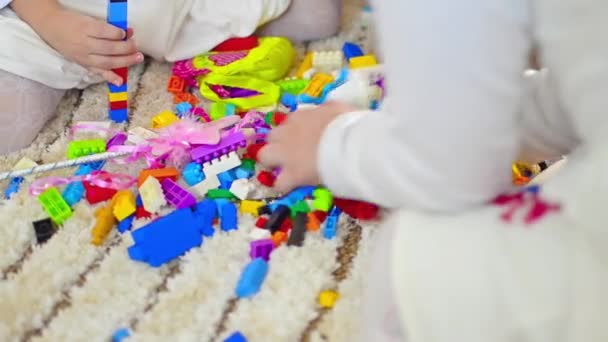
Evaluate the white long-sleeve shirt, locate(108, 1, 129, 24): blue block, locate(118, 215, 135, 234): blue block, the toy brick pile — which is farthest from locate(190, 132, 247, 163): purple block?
the white long-sleeve shirt

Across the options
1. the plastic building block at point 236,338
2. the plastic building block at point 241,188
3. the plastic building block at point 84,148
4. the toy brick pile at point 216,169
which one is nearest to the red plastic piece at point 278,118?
the toy brick pile at point 216,169

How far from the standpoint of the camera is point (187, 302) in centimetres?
72

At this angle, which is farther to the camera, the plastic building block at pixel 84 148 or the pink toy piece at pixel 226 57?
the pink toy piece at pixel 226 57

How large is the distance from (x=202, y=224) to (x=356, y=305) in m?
0.19

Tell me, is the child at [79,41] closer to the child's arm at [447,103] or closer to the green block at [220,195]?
the green block at [220,195]

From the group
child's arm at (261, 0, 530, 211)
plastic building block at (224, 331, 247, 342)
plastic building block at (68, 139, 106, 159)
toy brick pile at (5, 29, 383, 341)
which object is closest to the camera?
child's arm at (261, 0, 530, 211)

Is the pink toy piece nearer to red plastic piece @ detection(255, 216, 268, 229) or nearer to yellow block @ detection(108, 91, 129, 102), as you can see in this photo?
yellow block @ detection(108, 91, 129, 102)

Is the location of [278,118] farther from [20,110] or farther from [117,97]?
[20,110]

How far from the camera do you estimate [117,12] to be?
931mm

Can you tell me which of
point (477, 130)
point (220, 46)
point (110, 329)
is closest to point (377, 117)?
point (477, 130)

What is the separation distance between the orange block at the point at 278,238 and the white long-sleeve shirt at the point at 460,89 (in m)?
0.21

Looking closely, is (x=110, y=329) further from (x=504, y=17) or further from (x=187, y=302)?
(x=504, y=17)

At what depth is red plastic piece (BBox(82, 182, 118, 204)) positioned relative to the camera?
0.83 m

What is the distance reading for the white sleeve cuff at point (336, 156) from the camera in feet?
1.94
